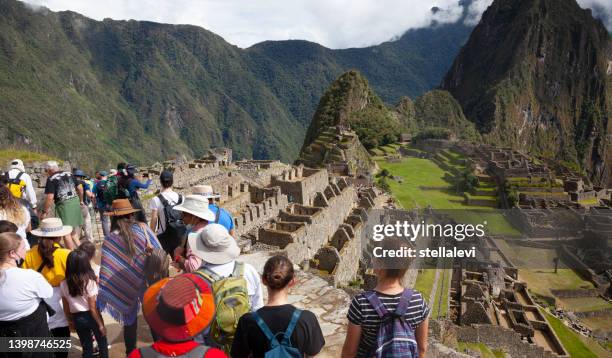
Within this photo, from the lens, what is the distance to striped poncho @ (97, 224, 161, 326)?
4.23m

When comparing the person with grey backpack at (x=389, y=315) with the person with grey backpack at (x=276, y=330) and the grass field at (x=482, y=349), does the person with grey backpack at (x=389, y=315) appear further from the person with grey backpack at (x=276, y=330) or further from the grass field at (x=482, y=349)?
the grass field at (x=482, y=349)

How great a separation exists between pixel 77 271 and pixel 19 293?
1.52 feet

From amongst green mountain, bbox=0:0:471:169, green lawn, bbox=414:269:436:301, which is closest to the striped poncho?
green lawn, bbox=414:269:436:301

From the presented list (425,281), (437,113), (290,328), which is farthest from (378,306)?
(437,113)

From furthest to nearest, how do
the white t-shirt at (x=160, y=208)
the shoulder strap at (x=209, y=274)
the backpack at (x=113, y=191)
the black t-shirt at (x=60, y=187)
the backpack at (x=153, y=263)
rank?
1. the backpack at (x=113, y=191)
2. the black t-shirt at (x=60, y=187)
3. the white t-shirt at (x=160, y=208)
4. the backpack at (x=153, y=263)
5. the shoulder strap at (x=209, y=274)

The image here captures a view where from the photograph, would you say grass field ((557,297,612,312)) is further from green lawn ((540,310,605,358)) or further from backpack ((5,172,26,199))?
backpack ((5,172,26,199))

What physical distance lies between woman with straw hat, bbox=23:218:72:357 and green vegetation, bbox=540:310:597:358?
2174 centimetres

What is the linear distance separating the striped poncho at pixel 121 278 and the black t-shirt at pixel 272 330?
5.27 feet

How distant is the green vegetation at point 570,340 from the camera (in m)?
20.2

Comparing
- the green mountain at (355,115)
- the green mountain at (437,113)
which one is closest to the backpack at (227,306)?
the green mountain at (355,115)

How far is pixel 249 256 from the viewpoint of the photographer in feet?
25.2

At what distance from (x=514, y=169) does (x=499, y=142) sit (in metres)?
88.1

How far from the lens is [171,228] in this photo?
5.51 meters

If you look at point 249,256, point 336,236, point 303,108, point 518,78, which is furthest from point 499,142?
point 249,256
